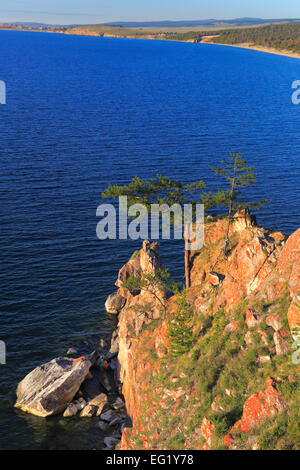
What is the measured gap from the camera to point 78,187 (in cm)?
10019

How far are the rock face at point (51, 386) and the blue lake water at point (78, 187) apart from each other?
3.91 feet

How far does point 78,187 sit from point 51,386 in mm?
56739

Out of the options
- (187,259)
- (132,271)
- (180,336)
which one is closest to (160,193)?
(187,259)

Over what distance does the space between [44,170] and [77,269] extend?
41.8m

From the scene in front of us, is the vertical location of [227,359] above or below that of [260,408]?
above

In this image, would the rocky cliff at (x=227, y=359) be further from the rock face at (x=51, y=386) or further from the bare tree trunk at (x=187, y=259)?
the rock face at (x=51, y=386)

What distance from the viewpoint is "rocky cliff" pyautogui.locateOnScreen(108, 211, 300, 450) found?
31875mm

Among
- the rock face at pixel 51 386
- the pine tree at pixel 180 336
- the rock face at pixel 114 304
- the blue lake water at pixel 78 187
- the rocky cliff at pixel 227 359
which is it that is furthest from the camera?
the rock face at pixel 114 304

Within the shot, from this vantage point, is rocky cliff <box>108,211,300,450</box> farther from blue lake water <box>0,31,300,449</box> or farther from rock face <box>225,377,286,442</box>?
blue lake water <box>0,31,300,449</box>

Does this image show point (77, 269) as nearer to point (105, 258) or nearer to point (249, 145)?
point (105, 258)

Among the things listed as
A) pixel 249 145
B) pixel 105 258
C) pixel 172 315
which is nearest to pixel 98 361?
pixel 172 315

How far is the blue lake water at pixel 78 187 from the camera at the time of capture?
5909cm

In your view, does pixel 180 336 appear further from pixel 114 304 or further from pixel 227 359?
pixel 114 304

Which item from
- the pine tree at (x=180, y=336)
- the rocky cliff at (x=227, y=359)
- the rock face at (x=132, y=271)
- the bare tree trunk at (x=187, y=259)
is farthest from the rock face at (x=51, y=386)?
the bare tree trunk at (x=187, y=259)
